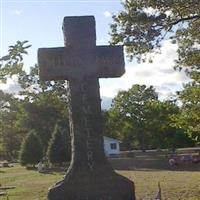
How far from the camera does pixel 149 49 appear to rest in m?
18.3

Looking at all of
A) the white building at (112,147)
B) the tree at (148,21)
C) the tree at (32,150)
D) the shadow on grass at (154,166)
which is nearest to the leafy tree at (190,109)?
the tree at (148,21)

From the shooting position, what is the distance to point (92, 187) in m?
11.1

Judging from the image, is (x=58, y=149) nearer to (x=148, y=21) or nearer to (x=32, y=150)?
(x=32, y=150)

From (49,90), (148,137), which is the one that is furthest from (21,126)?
(148,137)

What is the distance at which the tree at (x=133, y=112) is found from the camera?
81938mm

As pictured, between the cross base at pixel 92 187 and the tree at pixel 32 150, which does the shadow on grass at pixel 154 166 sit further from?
the cross base at pixel 92 187

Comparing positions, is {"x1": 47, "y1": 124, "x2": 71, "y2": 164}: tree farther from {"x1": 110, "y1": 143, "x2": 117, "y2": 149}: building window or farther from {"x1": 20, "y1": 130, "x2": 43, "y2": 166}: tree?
{"x1": 110, "y1": 143, "x2": 117, "y2": 149}: building window

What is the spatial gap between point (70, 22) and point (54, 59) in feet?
2.91

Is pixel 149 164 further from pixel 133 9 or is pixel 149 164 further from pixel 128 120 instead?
pixel 133 9

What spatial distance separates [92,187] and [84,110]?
166 cm

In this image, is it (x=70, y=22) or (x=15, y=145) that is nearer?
(x=70, y=22)

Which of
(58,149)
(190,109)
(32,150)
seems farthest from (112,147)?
(190,109)

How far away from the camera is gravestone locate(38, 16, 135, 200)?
11102 mm

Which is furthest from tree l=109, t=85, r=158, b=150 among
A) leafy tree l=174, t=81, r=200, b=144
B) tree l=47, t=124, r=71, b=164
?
leafy tree l=174, t=81, r=200, b=144
